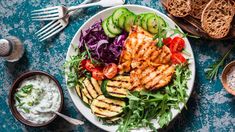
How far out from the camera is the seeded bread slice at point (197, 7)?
3.75 meters

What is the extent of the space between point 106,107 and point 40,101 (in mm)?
450

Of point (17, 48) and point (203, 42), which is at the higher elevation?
point (17, 48)

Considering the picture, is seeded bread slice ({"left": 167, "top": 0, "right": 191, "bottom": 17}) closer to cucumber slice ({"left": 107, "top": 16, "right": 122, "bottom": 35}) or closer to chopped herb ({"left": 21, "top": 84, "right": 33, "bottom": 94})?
cucumber slice ({"left": 107, "top": 16, "right": 122, "bottom": 35})

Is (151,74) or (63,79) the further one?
(63,79)

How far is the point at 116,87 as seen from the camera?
150 inches

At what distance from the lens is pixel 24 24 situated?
4.11 metres

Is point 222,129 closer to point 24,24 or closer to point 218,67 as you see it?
point 218,67

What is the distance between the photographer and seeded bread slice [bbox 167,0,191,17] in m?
3.73

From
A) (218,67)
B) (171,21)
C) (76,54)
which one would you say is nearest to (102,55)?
(76,54)

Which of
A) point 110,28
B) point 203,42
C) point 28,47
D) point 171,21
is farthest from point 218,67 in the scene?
point 28,47

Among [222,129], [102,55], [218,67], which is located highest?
[102,55]

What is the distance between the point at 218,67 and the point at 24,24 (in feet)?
4.51

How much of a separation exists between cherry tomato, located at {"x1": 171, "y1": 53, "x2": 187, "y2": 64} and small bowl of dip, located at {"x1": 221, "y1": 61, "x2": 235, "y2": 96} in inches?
10.9

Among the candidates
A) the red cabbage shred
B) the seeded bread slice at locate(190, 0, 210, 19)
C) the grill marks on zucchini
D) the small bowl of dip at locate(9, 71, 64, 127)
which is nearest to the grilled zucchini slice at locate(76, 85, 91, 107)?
the grill marks on zucchini
